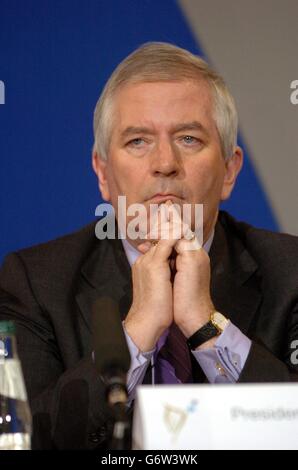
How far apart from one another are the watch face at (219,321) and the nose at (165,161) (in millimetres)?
387

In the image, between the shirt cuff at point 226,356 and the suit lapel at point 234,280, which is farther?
the suit lapel at point 234,280

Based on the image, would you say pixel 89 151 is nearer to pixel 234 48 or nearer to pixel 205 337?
pixel 234 48

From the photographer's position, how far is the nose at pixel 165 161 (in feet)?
7.08

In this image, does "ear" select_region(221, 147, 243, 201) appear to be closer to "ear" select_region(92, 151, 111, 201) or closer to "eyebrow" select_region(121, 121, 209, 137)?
"eyebrow" select_region(121, 121, 209, 137)

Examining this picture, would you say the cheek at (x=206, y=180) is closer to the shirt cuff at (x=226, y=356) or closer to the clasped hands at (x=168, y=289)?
the clasped hands at (x=168, y=289)

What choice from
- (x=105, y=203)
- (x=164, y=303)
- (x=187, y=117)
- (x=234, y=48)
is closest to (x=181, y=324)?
(x=164, y=303)

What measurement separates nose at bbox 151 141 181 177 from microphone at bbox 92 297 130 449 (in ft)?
2.49

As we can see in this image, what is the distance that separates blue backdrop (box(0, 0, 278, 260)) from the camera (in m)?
2.60

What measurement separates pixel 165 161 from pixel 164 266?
0.28m

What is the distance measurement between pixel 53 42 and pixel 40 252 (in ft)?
2.17

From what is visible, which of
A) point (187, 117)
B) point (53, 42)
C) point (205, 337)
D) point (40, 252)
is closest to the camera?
point (205, 337)

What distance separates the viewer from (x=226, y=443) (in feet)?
3.92

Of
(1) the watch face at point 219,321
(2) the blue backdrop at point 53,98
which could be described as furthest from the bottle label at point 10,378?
(2) the blue backdrop at point 53,98

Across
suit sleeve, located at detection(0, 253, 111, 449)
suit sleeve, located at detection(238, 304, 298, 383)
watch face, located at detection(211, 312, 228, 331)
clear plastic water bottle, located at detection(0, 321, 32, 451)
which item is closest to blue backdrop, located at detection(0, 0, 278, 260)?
suit sleeve, located at detection(0, 253, 111, 449)
